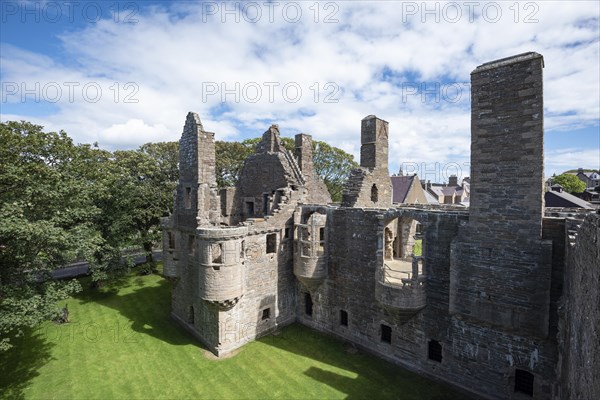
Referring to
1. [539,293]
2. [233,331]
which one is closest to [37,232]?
[233,331]

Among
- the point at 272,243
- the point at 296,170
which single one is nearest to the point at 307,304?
the point at 272,243

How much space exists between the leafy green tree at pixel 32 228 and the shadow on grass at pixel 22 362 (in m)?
2.26

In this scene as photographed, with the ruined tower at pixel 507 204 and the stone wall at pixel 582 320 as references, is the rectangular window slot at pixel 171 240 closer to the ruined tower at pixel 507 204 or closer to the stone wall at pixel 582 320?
the ruined tower at pixel 507 204

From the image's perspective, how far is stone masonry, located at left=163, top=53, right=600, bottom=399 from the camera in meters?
11.1

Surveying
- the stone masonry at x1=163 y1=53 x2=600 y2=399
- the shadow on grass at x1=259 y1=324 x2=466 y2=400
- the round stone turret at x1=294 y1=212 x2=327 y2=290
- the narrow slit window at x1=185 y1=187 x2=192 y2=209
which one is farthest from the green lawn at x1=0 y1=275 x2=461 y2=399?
the narrow slit window at x1=185 y1=187 x2=192 y2=209

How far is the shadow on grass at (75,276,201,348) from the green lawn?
0.48 ft

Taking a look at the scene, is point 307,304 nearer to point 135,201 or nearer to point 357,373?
point 357,373

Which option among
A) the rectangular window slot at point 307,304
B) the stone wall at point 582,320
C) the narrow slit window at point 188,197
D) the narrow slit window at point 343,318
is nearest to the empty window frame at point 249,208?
the narrow slit window at point 188,197

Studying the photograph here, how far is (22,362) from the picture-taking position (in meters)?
17.6

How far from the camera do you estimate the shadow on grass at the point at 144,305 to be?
811 inches

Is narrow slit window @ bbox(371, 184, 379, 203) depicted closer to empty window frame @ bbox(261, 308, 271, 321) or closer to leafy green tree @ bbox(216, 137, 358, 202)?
empty window frame @ bbox(261, 308, 271, 321)

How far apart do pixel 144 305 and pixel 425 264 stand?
22.5m

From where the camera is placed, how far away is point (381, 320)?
1712 centimetres

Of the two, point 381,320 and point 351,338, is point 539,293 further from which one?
point 351,338
